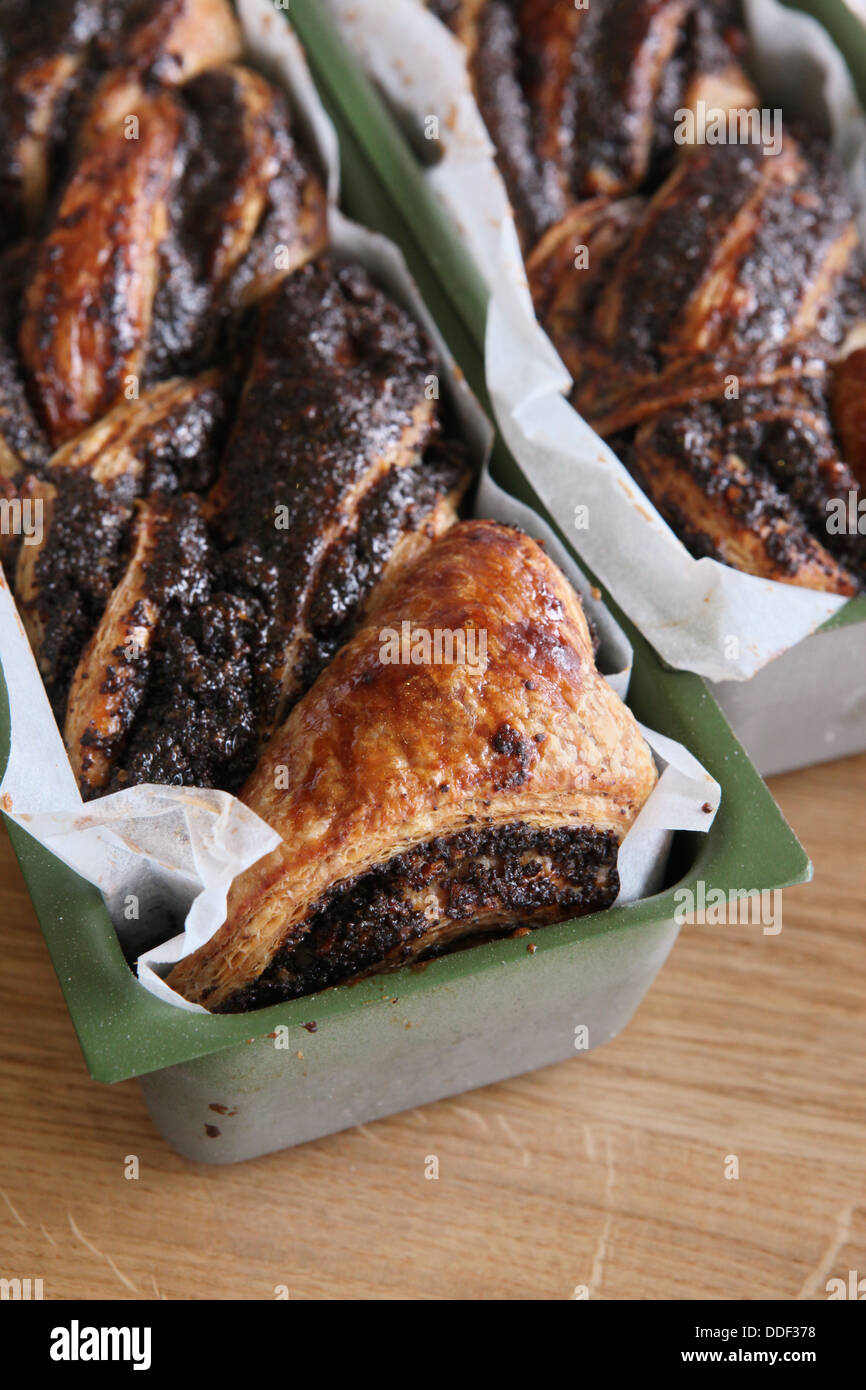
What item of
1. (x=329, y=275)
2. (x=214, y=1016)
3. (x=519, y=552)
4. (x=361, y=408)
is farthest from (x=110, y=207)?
(x=214, y=1016)

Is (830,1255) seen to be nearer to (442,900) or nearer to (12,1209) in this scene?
(442,900)

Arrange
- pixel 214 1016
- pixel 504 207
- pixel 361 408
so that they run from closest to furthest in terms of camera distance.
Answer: pixel 214 1016 < pixel 361 408 < pixel 504 207

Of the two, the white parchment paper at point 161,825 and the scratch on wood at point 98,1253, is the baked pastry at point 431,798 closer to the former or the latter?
the white parchment paper at point 161,825

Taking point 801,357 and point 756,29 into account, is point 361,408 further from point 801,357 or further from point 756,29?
point 756,29

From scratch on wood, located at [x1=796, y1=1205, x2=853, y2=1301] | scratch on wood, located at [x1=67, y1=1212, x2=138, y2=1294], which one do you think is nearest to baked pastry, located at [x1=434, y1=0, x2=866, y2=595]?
scratch on wood, located at [x1=796, y1=1205, x2=853, y2=1301]

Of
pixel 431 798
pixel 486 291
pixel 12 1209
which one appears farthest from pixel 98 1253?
pixel 486 291

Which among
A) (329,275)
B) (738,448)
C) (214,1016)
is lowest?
(214,1016)

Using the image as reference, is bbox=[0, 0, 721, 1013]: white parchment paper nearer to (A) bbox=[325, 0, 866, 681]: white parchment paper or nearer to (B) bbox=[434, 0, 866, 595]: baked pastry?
(A) bbox=[325, 0, 866, 681]: white parchment paper

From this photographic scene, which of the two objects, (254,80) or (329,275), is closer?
(329,275)
